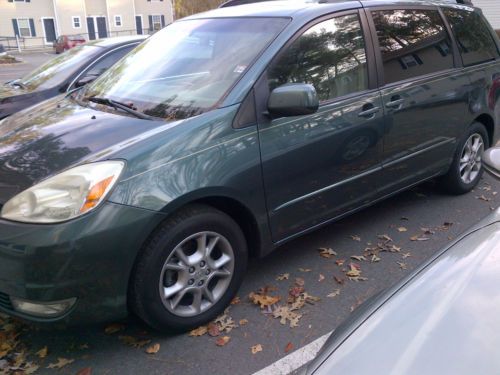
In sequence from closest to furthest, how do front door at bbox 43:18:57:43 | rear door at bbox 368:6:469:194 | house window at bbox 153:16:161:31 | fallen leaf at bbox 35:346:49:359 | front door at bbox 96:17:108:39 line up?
1. fallen leaf at bbox 35:346:49:359
2. rear door at bbox 368:6:469:194
3. front door at bbox 43:18:57:43
4. front door at bbox 96:17:108:39
5. house window at bbox 153:16:161:31

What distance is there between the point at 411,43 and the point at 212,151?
226cm

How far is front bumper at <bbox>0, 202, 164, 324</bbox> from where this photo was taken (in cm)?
244

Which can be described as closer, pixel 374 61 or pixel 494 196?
pixel 374 61

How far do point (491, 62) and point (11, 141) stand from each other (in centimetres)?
439

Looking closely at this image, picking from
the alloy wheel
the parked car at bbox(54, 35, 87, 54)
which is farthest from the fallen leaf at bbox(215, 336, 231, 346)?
the parked car at bbox(54, 35, 87, 54)

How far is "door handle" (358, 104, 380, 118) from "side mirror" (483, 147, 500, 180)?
1.11 metres

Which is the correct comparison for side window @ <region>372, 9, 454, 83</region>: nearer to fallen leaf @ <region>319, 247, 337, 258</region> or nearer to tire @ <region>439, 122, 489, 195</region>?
tire @ <region>439, 122, 489, 195</region>

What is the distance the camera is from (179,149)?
2.80 meters

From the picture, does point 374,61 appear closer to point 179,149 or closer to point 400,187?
point 400,187

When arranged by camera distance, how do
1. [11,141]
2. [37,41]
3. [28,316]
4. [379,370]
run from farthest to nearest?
[37,41], [11,141], [28,316], [379,370]

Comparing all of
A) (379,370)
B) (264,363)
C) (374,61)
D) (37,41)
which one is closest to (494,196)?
(374,61)

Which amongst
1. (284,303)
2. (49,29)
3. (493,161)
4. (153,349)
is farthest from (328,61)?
(49,29)

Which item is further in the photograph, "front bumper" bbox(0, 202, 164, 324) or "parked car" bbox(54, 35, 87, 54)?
"parked car" bbox(54, 35, 87, 54)

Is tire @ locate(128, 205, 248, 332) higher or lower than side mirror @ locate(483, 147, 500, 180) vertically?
lower
